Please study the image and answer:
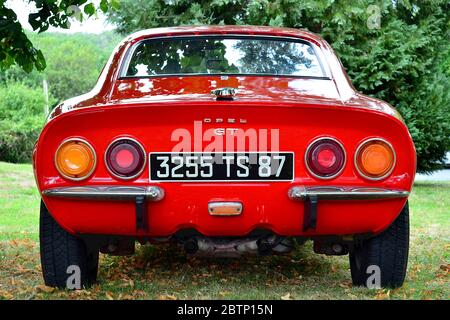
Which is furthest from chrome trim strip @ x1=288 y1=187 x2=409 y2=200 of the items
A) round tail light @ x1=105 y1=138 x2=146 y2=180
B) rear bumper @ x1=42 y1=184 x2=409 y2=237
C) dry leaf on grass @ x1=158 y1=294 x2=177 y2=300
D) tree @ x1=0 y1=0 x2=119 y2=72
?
tree @ x1=0 y1=0 x2=119 y2=72

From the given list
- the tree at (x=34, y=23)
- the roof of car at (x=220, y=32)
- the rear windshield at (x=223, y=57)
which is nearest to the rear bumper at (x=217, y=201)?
the rear windshield at (x=223, y=57)

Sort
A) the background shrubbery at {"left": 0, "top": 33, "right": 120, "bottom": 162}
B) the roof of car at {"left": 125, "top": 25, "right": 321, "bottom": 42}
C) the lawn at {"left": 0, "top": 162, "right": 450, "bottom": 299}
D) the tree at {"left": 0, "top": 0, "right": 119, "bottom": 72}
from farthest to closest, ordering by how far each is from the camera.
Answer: the background shrubbery at {"left": 0, "top": 33, "right": 120, "bottom": 162}, the tree at {"left": 0, "top": 0, "right": 119, "bottom": 72}, the roof of car at {"left": 125, "top": 25, "right": 321, "bottom": 42}, the lawn at {"left": 0, "top": 162, "right": 450, "bottom": 299}

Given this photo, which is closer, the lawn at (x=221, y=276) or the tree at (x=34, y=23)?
the lawn at (x=221, y=276)

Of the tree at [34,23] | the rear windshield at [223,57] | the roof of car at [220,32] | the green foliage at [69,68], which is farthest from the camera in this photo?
the green foliage at [69,68]

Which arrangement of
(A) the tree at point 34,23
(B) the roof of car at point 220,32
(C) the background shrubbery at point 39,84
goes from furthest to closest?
(C) the background shrubbery at point 39,84 → (A) the tree at point 34,23 → (B) the roof of car at point 220,32

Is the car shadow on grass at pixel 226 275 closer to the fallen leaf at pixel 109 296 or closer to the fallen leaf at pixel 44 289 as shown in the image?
the fallen leaf at pixel 109 296

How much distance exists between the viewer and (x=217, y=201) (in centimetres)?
303

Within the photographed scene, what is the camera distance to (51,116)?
3195 mm

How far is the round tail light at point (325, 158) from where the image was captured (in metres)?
3.07

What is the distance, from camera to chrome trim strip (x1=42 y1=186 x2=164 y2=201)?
9.86ft

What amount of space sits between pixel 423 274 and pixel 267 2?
8.85m

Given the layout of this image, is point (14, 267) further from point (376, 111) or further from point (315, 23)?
point (315, 23)

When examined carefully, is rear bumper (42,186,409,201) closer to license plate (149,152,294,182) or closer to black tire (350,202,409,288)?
license plate (149,152,294,182)

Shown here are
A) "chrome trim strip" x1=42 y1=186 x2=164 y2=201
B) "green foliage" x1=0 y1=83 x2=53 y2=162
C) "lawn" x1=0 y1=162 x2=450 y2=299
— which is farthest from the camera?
"green foliage" x1=0 y1=83 x2=53 y2=162
